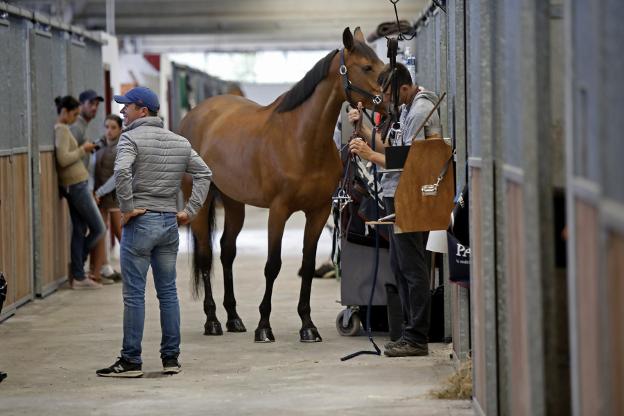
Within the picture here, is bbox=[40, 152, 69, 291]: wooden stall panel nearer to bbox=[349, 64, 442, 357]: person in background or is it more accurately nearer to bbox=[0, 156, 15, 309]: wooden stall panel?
bbox=[0, 156, 15, 309]: wooden stall panel

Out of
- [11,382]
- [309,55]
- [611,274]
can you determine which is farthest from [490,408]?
[309,55]

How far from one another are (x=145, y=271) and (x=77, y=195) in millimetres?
4633

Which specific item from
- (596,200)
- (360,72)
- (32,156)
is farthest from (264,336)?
(596,200)

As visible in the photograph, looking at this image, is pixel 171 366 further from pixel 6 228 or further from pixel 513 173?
pixel 513 173

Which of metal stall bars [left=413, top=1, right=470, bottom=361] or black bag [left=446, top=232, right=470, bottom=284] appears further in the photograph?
metal stall bars [left=413, top=1, right=470, bottom=361]

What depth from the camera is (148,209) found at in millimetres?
6945

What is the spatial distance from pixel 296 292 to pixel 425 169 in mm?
4280

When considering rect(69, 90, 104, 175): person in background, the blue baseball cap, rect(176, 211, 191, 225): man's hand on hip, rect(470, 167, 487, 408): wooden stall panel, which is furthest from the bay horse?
rect(69, 90, 104, 175): person in background

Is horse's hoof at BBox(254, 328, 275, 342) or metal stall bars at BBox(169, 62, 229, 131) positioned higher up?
metal stall bars at BBox(169, 62, 229, 131)

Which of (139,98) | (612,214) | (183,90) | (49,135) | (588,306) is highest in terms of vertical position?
(183,90)

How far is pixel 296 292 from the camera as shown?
440 inches

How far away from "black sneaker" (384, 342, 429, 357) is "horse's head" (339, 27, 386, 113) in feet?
4.80

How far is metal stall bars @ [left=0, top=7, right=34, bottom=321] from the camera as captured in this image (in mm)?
9555

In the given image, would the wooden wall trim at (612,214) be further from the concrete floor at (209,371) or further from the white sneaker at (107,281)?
the white sneaker at (107,281)
